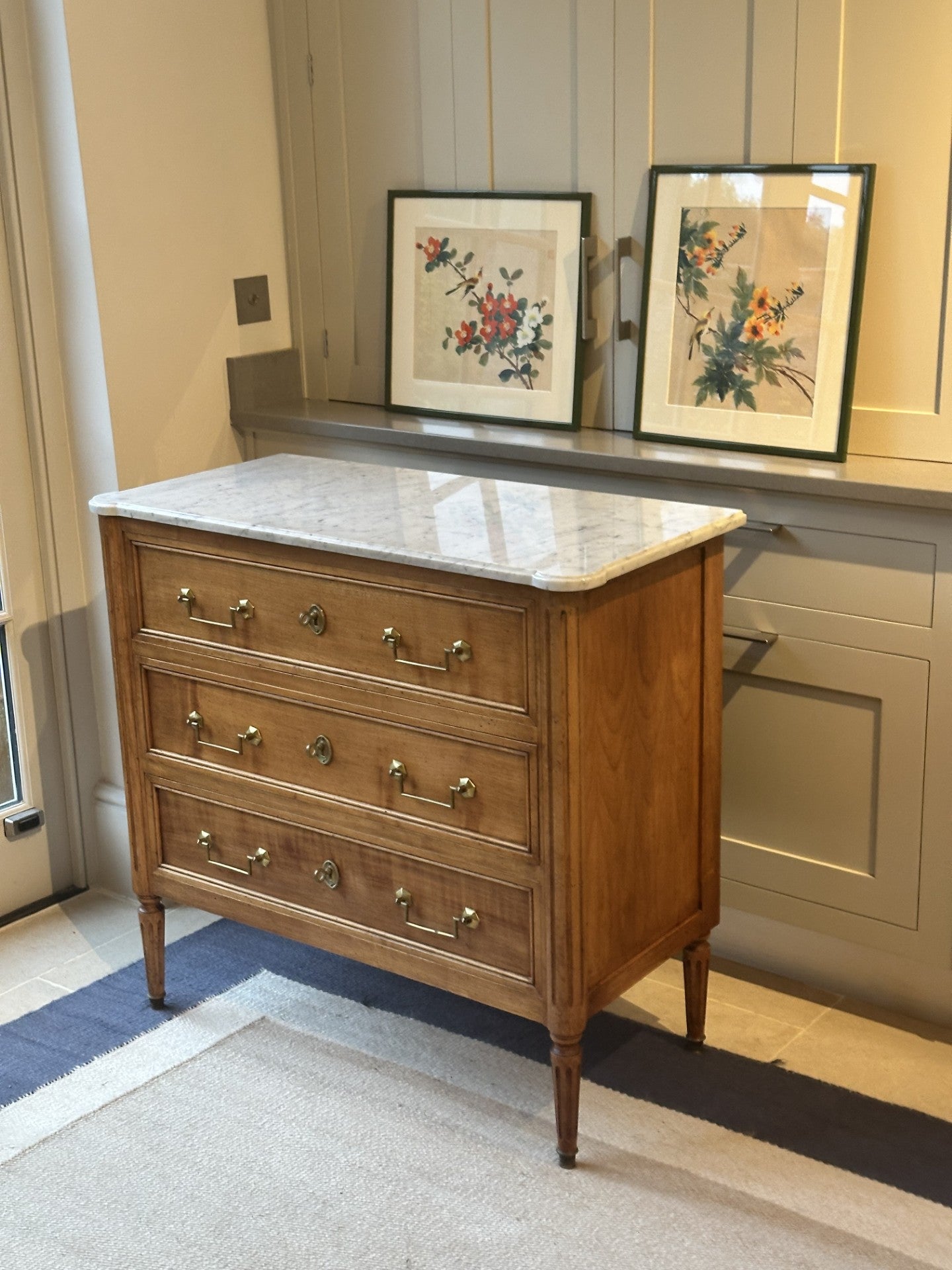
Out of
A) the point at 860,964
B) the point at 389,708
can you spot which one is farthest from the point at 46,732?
the point at 860,964

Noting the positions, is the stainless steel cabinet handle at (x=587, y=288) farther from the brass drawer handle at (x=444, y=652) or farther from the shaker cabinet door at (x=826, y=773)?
the brass drawer handle at (x=444, y=652)

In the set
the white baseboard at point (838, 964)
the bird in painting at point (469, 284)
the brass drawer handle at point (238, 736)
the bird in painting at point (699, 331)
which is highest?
the bird in painting at point (469, 284)

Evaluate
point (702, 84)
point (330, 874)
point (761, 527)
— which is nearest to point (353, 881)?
point (330, 874)

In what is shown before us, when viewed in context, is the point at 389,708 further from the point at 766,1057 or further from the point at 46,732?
the point at 46,732

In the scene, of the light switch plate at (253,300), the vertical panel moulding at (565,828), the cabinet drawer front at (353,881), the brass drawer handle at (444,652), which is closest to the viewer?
the vertical panel moulding at (565,828)

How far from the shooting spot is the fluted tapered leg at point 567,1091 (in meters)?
2.23

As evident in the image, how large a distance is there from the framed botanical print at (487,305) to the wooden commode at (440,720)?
482mm

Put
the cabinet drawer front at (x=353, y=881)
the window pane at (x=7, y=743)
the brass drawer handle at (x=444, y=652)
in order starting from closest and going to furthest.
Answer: the brass drawer handle at (x=444, y=652), the cabinet drawer front at (x=353, y=881), the window pane at (x=7, y=743)

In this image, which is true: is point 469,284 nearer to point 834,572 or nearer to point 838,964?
point 834,572

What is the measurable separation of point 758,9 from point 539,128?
512mm

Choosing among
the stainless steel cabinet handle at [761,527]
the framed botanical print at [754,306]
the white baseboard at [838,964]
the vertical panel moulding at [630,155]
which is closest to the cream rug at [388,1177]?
the white baseboard at [838,964]

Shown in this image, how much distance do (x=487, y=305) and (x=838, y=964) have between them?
1.50 metres

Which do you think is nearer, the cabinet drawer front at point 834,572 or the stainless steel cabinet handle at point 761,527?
the cabinet drawer front at point 834,572

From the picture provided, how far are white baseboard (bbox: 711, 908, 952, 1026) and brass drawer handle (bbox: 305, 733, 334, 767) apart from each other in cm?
94
